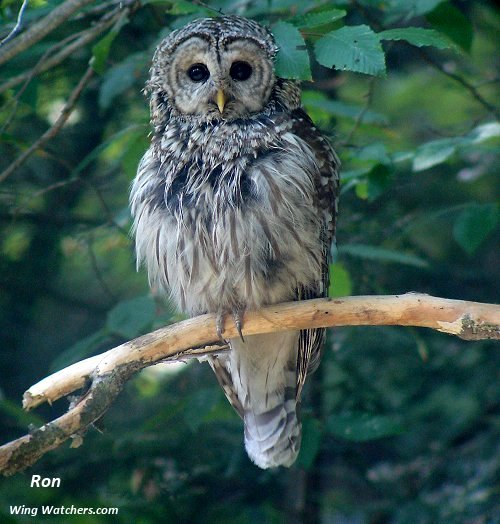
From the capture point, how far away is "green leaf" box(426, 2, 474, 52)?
11.8ft

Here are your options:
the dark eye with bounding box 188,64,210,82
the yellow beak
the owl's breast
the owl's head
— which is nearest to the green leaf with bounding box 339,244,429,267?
the owl's breast

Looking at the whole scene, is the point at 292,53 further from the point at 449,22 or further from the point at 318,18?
the point at 449,22

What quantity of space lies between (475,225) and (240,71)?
3.85ft

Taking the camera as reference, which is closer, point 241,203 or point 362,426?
point 241,203

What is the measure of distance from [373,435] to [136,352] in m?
1.24

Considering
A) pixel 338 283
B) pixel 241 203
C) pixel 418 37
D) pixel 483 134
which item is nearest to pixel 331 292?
pixel 338 283

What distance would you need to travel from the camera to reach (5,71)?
352 centimetres

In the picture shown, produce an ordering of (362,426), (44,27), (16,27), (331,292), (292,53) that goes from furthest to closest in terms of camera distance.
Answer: (362,426) < (331,292) < (44,27) < (16,27) < (292,53)

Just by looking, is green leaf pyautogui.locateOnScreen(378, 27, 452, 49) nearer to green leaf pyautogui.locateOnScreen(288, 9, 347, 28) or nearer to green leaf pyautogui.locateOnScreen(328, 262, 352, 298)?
green leaf pyautogui.locateOnScreen(288, 9, 347, 28)

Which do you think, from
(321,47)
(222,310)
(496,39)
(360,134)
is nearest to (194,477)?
(222,310)

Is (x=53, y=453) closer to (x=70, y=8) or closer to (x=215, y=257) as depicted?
(x=215, y=257)

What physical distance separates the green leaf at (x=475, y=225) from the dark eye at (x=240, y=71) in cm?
110

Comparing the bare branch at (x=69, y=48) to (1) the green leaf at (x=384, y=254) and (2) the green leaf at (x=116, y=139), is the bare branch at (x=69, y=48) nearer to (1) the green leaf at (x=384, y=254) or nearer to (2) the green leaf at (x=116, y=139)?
(2) the green leaf at (x=116, y=139)

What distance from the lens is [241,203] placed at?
3109 mm
